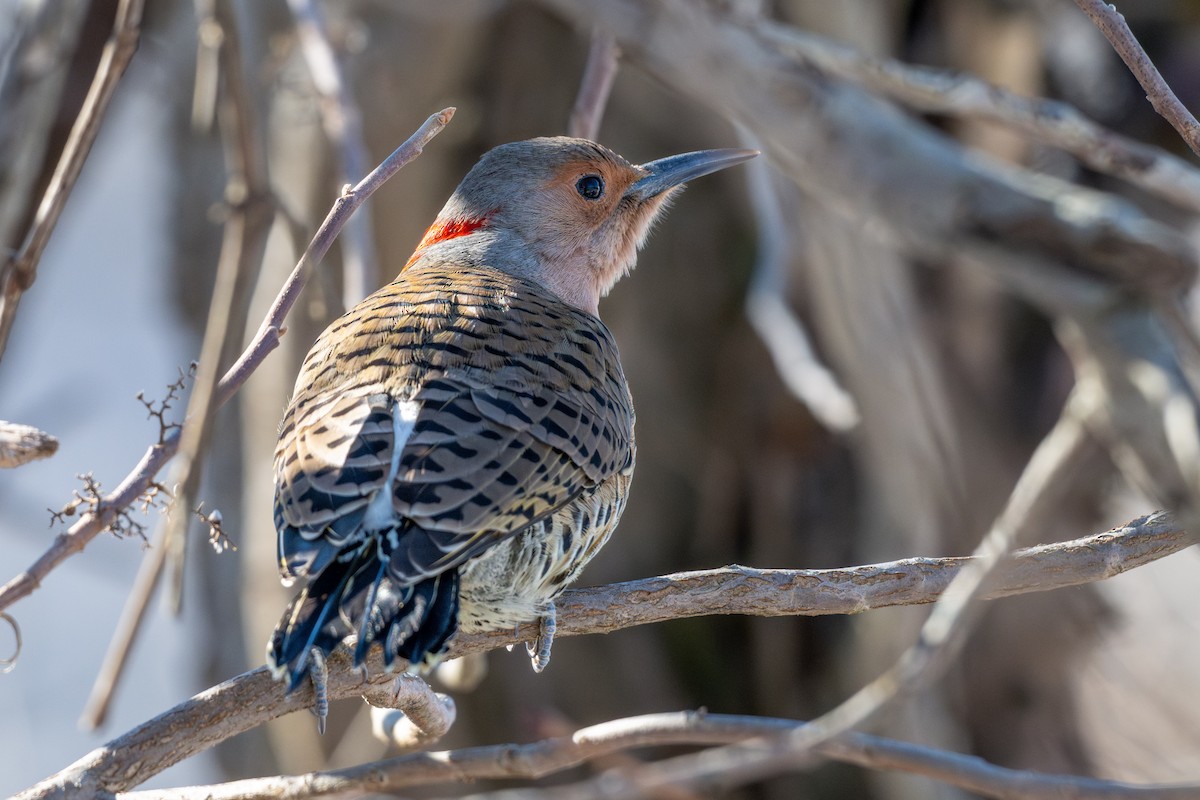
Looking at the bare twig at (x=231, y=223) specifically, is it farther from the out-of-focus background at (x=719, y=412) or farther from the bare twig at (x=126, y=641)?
the out-of-focus background at (x=719, y=412)

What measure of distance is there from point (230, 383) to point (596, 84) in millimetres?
2060

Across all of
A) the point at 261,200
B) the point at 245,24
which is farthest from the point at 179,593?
the point at 245,24

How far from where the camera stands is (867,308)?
4789 mm

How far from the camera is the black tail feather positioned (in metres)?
2.35

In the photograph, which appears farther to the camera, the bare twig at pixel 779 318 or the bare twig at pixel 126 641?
the bare twig at pixel 779 318

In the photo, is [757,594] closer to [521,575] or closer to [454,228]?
[521,575]

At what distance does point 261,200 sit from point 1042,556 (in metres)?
2.37

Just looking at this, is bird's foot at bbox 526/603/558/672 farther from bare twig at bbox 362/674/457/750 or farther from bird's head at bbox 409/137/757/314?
bird's head at bbox 409/137/757/314

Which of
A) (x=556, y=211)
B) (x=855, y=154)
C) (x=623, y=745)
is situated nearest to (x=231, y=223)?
(x=556, y=211)

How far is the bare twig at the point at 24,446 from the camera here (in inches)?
76.4

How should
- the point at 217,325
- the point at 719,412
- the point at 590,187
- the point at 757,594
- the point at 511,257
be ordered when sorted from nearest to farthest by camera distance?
the point at 757,594, the point at 217,325, the point at 511,257, the point at 590,187, the point at 719,412

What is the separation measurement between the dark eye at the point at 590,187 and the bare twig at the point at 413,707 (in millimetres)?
1889

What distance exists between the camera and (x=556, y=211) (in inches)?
173

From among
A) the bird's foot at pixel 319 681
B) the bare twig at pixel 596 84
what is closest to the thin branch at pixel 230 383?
the bird's foot at pixel 319 681
